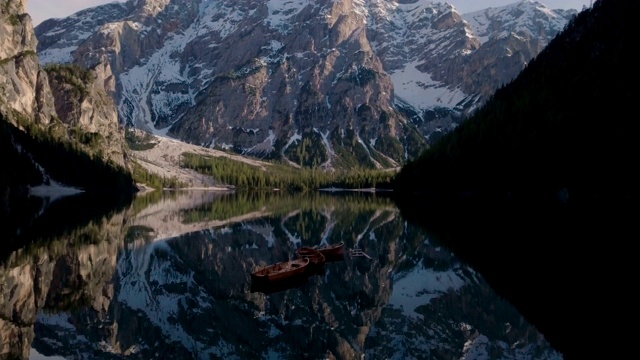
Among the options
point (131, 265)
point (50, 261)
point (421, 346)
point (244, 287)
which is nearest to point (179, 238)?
point (131, 265)

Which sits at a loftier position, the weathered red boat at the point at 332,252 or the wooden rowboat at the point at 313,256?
the wooden rowboat at the point at 313,256

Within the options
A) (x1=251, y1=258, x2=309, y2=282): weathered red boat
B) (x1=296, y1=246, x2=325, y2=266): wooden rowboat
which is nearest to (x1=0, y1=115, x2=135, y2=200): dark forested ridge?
(x1=296, y1=246, x2=325, y2=266): wooden rowboat

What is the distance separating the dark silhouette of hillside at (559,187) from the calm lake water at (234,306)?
10.7 feet

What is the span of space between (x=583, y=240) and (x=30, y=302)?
56245 millimetres

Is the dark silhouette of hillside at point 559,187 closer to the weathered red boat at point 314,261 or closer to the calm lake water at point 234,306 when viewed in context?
the calm lake water at point 234,306

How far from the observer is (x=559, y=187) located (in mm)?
116812

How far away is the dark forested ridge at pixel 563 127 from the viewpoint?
106625 millimetres

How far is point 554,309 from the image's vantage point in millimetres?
31969

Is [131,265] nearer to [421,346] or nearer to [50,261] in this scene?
[50,261]

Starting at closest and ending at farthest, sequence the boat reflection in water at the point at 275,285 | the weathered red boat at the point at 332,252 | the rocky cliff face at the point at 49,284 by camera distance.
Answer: the rocky cliff face at the point at 49,284
the boat reflection in water at the point at 275,285
the weathered red boat at the point at 332,252

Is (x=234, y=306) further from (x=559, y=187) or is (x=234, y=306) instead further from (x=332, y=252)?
(x=559, y=187)

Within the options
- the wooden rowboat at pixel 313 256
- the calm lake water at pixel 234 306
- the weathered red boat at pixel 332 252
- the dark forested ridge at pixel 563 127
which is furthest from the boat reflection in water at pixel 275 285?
the dark forested ridge at pixel 563 127

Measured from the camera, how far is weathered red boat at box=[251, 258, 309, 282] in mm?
41125

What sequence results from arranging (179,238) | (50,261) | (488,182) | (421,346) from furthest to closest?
1. (488,182)
2. (179,238)
3. (50,261)
4. (421,346)
